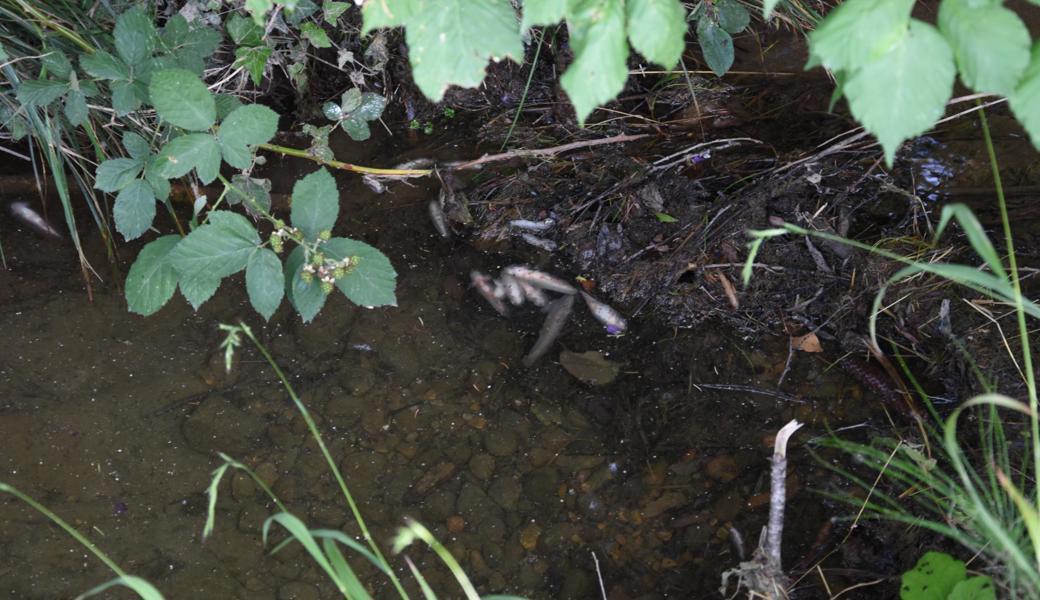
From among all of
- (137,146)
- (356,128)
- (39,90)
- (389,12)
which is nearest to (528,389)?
(356,128)

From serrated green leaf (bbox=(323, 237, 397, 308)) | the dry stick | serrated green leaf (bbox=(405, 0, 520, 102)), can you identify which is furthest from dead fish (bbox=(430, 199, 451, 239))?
serrated green leaf (bbox=(405, 0, 520, 102))

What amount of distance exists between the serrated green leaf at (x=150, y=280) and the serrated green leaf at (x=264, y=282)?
21cm

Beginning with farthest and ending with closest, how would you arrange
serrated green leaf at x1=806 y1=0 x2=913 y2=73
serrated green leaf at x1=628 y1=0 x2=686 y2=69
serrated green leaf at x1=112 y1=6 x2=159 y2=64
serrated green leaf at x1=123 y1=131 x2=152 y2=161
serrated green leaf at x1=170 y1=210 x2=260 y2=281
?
serrated green leaf at x1=123 y1=131 x2=152 y2=161, serrated green leaf at x1=112 y1=6 x2=159 y2=64, serrated green leaf at x1=170 y1=210 x2=260 y2=281, serrated green leaf at x1=628 y1=0 x2=686 y2=69, serrated green leaf at x1=806 y1=0 x2=913 y2=73

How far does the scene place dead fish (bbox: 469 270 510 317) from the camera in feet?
7.24

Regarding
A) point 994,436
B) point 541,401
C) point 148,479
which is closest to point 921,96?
point 994,436

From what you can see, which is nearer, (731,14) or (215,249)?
(215,249)

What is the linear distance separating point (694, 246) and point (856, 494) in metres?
0.77

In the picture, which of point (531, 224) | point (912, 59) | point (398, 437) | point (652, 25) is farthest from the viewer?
point (531, 224)

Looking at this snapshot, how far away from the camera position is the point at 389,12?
3.38 ft

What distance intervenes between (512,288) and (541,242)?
18cm

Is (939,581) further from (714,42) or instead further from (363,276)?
(714,42)

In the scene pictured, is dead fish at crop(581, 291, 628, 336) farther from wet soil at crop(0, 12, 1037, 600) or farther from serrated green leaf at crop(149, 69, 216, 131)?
serrated green leaf at crop(149, 69, 216, 131)

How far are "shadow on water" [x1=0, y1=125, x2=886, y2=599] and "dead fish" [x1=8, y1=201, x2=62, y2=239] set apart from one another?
6 cm

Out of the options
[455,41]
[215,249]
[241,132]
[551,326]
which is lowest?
[551,326]
